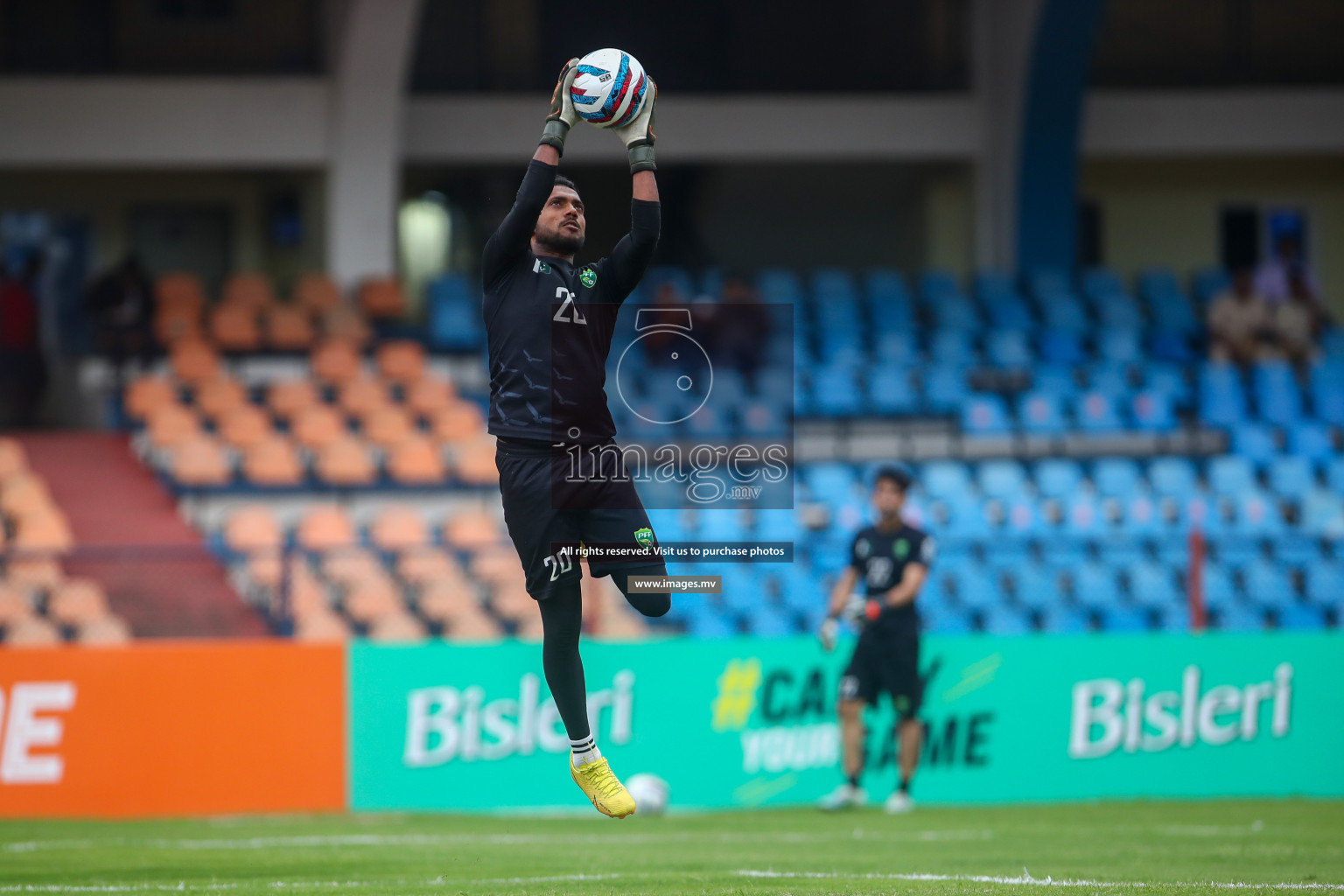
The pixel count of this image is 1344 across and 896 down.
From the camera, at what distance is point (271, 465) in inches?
586

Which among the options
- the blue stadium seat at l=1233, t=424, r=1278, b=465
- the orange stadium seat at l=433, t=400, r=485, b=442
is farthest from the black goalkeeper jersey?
the blue stadium seat at l=1233, t=424, r=1278, b=465

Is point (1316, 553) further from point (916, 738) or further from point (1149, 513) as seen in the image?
point (916, 738)

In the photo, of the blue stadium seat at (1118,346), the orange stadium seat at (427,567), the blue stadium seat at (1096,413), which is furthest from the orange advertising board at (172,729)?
the blue stadium seat at (1118,346)

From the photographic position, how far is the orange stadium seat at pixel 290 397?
52.1ft

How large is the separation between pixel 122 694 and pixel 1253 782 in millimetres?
8258

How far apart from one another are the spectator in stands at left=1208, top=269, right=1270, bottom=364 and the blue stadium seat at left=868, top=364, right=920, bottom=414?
3891mm

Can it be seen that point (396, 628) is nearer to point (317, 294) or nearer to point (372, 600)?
point (372, 600)

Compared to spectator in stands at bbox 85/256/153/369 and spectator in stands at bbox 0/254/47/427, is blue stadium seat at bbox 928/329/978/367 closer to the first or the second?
spectator in stands at bbox 85/256/153/369

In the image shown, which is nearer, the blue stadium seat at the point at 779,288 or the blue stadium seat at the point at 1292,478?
the blue stadium seat at the point at 1292,478

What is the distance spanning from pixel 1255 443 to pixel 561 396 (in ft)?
43.1

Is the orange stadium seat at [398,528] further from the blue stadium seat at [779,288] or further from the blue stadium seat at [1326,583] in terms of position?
the blue stadium seat at [1326,583]

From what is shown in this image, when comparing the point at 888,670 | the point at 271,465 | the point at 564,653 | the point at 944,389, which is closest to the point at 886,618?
the point at 888,670

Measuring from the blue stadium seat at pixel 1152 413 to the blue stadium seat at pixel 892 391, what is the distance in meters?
2.39

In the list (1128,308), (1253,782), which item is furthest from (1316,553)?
(1128,308)
